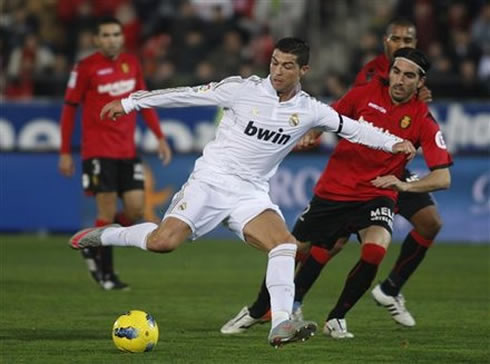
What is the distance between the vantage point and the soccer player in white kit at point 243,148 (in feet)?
30.3

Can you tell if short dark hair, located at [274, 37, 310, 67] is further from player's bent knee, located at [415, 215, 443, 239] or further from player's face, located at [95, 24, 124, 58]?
player's face, located at [95, 24, 124, 58]

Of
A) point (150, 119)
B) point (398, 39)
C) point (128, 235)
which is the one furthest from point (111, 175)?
point (128, 235)

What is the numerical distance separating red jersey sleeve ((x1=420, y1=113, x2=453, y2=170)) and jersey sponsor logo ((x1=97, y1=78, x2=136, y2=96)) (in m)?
3.99

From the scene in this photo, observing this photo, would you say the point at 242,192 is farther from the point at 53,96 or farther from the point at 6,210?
the point at 53,96

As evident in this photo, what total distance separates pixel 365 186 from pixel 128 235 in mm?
1949

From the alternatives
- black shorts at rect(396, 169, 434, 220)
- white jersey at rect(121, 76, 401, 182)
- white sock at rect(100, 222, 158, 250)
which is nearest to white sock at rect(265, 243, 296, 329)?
white jersey at rect(121, 76, 401, 182)

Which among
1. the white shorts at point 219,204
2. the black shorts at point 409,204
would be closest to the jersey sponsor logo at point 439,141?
the black shorts at point 409,204

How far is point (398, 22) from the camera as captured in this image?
11414 millimetres

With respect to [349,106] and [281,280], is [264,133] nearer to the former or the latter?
[281,280]

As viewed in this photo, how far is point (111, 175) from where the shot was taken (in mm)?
13320

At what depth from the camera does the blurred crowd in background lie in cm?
2117

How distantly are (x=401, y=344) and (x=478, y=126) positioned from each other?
1027cm

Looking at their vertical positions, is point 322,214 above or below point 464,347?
above

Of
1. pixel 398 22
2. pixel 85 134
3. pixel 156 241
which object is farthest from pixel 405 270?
pixel 85 134
